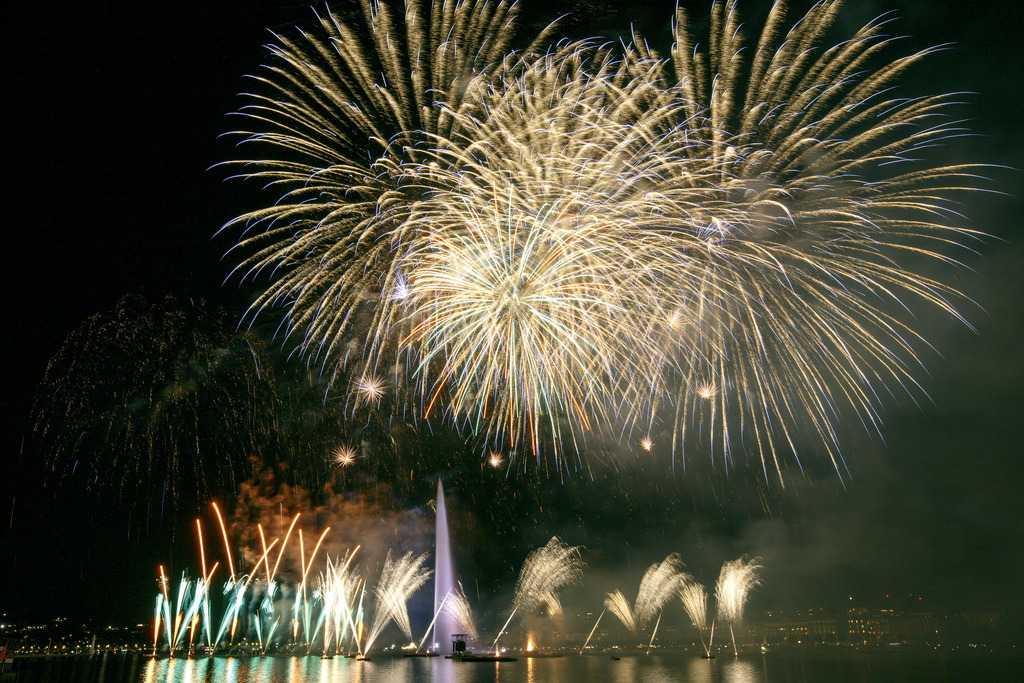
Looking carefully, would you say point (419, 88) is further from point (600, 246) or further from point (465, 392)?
point (465, 392)

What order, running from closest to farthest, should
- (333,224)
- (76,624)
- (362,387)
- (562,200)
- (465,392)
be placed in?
(562,200) → (333,224) → (465,392) → (362,387) → (76,624)

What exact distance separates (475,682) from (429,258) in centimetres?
3586

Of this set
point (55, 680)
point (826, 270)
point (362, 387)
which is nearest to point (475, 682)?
point (55, 680)

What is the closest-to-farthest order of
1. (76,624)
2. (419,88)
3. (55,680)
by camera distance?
(419,88) < (55,680) < (76,624)

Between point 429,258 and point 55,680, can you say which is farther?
point 55,680

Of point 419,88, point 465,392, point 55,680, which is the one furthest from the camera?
point 55,680

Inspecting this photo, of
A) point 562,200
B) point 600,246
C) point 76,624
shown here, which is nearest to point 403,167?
point 562,200

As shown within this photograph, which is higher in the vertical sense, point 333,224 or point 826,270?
point 333,224

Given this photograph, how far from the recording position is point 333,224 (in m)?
18.9

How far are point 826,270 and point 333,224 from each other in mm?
13462

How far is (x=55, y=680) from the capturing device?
42031 mm

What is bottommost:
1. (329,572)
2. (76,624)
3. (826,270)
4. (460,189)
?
(76,624)

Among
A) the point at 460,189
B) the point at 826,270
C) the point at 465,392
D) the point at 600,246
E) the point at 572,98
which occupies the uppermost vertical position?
the point at 572,98

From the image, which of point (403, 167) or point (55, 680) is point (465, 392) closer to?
point (403, 167)
